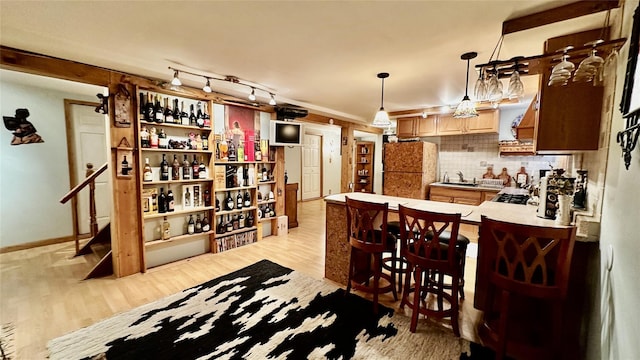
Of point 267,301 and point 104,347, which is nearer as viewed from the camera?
point 104,347

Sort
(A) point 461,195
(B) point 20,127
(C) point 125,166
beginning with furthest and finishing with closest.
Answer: (A) point 461,195, (B) point 20,127, (C) point 125,166

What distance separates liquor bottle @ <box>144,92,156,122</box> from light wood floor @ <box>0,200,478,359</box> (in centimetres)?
187

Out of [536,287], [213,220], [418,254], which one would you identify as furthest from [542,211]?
[213,220]

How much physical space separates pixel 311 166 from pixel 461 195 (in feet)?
14.8

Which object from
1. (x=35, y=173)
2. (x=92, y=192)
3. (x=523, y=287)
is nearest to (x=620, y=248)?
(x=523, y=287)

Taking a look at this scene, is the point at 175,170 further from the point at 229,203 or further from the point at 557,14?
the point at 557,14

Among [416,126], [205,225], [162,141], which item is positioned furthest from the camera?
[416,126]

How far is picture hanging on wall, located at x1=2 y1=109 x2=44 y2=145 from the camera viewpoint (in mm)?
3494

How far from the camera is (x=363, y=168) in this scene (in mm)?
9055

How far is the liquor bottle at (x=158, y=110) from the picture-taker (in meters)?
3.13

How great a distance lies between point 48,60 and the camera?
2449 mm

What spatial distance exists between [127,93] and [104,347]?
251 cm

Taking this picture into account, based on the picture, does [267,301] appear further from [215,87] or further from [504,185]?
[504,185]

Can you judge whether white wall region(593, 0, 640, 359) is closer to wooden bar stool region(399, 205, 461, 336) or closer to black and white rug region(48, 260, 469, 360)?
wooden bar stool region(399, 205, 461, 336)
